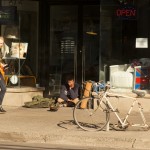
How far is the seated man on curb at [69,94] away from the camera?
494 inches

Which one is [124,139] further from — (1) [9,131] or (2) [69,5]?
(2) [69,5]

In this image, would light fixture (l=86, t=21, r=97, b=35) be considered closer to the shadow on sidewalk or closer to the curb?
the shadow on sidewalk

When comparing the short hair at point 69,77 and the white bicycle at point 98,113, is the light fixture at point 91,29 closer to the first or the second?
the short hair at point 69,77

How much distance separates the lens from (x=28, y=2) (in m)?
13.9

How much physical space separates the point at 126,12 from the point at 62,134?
4.57 meters

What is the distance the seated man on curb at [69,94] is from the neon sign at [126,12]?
211cm

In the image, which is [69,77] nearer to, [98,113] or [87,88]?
[87,88]

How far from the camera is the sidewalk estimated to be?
8.92 m

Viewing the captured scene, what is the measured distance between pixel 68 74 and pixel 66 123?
3.65 meters

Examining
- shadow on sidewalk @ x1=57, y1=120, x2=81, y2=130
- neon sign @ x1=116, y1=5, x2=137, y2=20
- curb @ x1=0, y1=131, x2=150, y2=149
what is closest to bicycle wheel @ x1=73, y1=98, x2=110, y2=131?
shadow on sidewalk @ x1=57, y1=120, x2=81, y2=130

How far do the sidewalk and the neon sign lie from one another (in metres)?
2.98

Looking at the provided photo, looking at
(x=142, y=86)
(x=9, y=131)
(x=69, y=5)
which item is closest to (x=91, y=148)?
(x=9, y=131)

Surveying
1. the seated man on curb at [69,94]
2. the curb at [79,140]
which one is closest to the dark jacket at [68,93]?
the seated man on curb at [69,94]

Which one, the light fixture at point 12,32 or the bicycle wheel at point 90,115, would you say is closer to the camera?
the bicycle wheel at point 90,115
